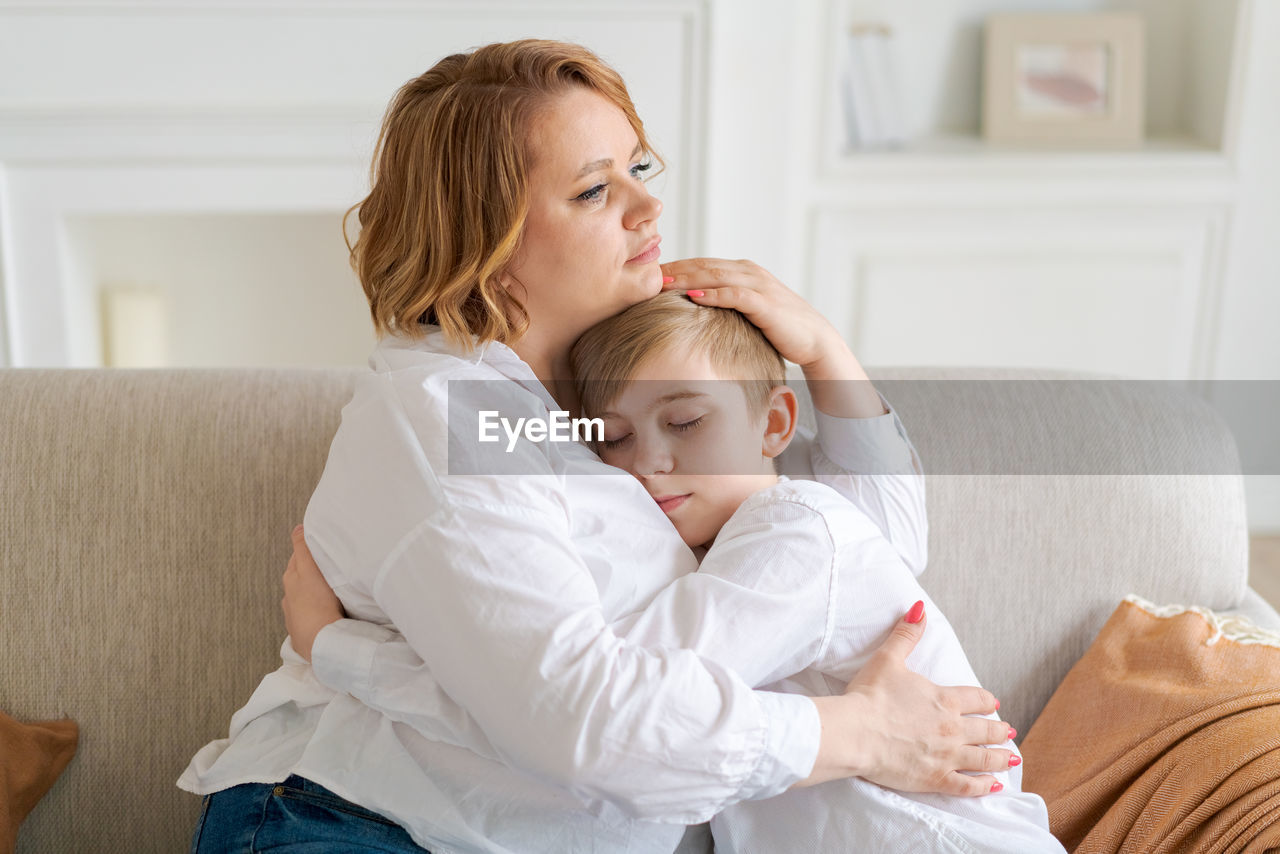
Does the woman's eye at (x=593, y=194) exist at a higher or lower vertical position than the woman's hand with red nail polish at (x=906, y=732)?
higher

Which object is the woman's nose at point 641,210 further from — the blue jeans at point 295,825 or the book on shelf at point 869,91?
the book on shelf at point 869,91

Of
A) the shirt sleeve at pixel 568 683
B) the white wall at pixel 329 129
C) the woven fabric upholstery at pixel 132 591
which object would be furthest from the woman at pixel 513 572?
the white wall at pixel 329 129

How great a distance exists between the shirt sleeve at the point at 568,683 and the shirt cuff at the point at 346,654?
0.10 m

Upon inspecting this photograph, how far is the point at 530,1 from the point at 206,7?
25.9 inches

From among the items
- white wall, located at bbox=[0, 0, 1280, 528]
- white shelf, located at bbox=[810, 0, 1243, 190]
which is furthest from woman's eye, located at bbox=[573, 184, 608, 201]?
white shelf, located at bbox=[810, 0, 1243, 190]

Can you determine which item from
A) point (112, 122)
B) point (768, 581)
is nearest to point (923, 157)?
point (112, 122)

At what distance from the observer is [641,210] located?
1.20 metres

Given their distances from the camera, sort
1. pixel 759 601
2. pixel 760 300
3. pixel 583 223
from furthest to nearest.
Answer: pixel 760 300 → pixel 583 223 → pixel 759 601

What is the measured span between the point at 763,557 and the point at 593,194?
1.34 feet

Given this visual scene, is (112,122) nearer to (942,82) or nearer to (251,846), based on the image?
(251,846)

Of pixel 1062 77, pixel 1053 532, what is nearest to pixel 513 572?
pixel 1053 532

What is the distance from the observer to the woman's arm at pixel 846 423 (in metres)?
1.30

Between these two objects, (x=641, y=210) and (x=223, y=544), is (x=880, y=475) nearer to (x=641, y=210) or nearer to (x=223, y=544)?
(x=641, y=210)

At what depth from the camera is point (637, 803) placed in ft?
3.06
